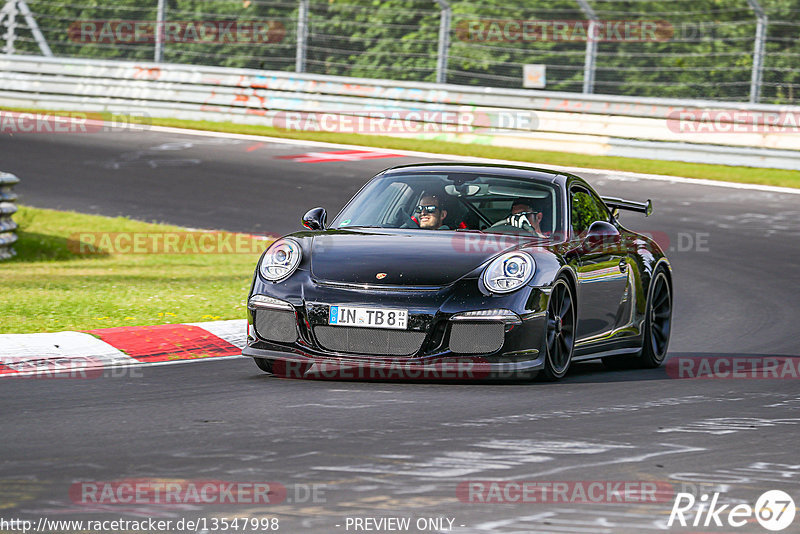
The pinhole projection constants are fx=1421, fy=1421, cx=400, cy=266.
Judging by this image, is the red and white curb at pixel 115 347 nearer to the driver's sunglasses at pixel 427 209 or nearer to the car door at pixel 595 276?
the driver's sunglasses at pixel 427 209

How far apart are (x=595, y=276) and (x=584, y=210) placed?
0.76 meters

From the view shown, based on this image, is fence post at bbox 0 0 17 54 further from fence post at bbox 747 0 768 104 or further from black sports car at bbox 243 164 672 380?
black sports car at bbox 243 164 672 380

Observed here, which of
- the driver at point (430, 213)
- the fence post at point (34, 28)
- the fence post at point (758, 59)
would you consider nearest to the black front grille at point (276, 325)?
the driver at point (430, 213)

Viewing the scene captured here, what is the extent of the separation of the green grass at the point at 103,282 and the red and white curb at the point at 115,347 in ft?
1.65

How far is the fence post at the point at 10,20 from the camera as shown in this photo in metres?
26.5

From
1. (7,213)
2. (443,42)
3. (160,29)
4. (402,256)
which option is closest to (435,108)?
(443,42)

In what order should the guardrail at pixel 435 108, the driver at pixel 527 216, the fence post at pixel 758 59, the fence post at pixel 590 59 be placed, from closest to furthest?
the driver at pixel 527 216 < the guardrail at pixel 435 108 < the fence post at pixel 758 59 < the fence post at pixel 590 59

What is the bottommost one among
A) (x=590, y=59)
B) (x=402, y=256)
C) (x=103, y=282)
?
(x=103, y=282)

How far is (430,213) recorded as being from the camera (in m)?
8.71

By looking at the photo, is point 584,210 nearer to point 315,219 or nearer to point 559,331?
point 559,331

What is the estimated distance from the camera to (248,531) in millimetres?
4461

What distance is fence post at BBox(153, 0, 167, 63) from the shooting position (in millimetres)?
25328

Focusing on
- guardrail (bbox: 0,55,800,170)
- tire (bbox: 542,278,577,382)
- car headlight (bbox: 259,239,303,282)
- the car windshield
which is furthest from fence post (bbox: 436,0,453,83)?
car headlight (bbox: 259,239,303,282)

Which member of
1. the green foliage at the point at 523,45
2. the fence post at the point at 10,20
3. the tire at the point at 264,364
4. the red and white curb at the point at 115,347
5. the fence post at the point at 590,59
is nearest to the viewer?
the tire at the point at 264,364
